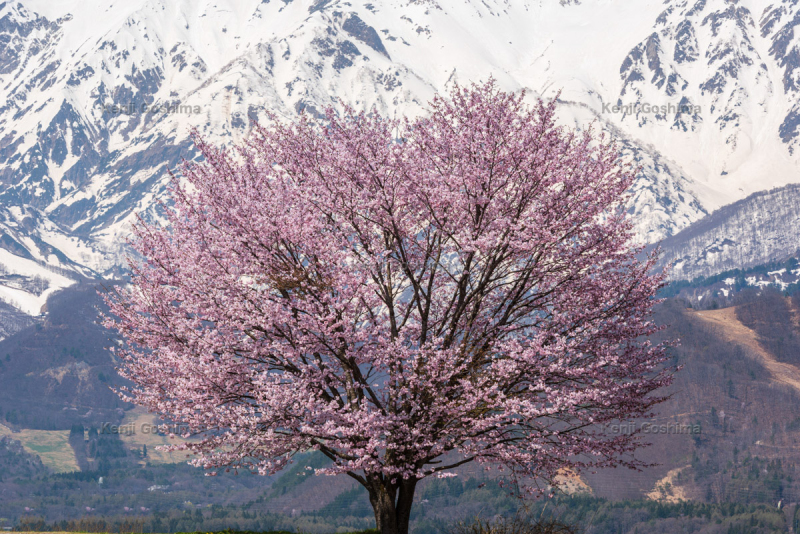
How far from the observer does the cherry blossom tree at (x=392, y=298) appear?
69.4ft

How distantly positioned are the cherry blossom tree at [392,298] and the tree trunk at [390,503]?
0.19 feet

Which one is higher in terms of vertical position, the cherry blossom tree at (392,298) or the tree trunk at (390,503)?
the cherry blossom tree at (392,298)

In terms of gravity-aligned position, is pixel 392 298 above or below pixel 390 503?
above

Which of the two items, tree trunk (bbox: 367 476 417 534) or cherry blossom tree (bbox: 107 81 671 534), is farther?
tree trunk (bbox: 367 476 417 534)

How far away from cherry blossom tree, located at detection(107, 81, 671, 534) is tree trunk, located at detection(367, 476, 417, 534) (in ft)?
0.19

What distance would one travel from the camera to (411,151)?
23281mm

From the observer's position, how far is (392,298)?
79.1ft

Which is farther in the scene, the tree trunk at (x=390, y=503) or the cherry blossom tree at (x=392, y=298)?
the tree trunk at (x=390, y=503)

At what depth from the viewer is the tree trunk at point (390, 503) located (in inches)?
953

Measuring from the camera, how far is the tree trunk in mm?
24203

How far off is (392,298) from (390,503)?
19.7 feet

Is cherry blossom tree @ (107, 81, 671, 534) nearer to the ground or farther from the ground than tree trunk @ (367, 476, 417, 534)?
farther from the ground

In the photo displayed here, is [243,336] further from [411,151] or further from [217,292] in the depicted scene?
[411,151]

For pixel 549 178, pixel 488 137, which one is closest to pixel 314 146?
pixel 488 137
